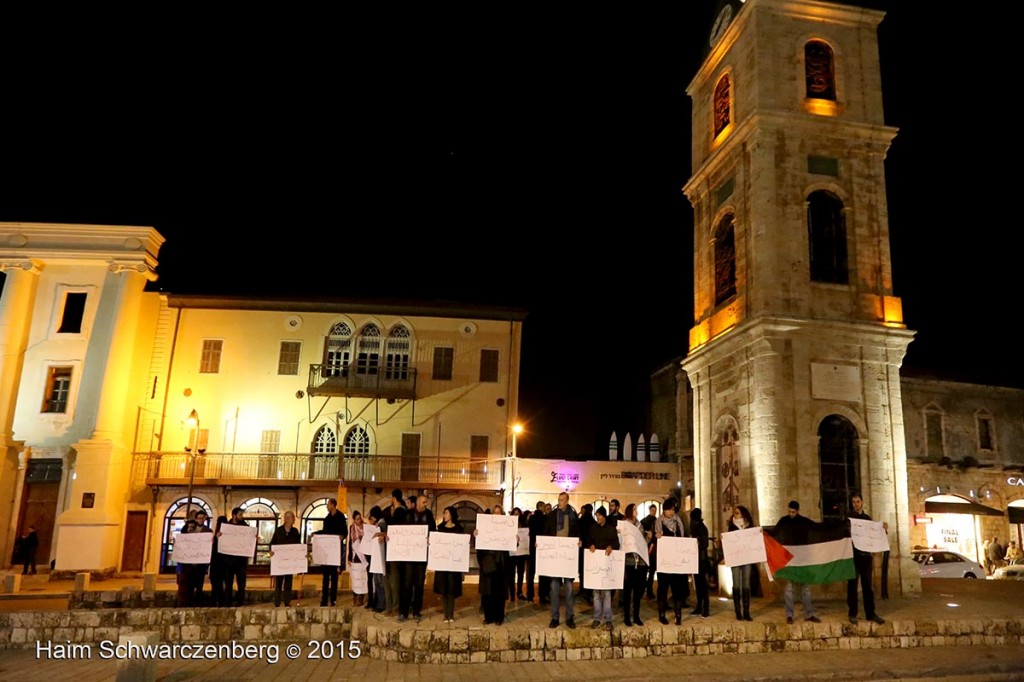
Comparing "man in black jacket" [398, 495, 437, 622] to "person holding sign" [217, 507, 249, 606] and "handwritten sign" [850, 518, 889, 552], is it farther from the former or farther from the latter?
"handwritten sign" [850, 518, 889, 552]

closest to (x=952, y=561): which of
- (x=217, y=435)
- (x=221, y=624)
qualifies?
(x=221, y=624)

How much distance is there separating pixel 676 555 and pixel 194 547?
931 cm

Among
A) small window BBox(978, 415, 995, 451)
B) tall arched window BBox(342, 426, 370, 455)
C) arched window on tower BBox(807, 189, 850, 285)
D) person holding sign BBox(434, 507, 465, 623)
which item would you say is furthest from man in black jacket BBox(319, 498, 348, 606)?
small window BBox(978, 415, 995, 451)

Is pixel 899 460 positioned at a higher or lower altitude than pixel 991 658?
higher

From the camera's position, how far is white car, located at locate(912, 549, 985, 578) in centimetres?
2634

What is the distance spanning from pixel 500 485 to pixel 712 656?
19.7 meters

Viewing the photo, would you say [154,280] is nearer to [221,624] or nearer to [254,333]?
[254,333]

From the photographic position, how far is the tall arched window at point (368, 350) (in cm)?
3238

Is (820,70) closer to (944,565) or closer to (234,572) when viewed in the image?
(944,565)

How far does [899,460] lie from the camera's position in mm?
18688

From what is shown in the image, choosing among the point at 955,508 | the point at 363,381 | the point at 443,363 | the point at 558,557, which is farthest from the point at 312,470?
the point at 955,508

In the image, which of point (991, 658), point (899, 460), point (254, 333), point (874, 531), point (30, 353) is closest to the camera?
point (991, 658)

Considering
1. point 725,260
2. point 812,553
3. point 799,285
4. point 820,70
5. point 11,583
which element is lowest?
point 11,583

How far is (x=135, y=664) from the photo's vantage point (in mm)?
9445
